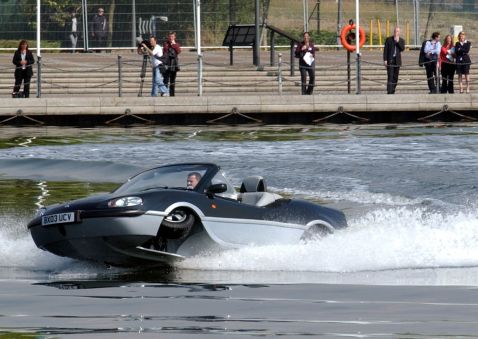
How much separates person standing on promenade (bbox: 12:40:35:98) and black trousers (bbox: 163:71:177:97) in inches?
143

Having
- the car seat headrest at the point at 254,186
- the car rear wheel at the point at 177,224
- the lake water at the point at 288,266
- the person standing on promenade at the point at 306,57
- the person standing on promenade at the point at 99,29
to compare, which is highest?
the person standing on promenade at the point at 99,29

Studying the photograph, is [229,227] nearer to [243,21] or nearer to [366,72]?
[366,72]

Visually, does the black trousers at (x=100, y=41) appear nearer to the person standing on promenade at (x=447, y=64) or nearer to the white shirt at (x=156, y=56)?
the white shirt at (x=156, y=56)

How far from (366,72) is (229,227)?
28296 millimetres

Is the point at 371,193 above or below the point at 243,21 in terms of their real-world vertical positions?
below

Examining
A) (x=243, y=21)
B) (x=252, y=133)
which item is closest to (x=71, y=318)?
(x=252, y=133)

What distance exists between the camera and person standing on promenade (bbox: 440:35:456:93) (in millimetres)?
38062

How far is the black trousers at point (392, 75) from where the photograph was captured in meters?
38.2

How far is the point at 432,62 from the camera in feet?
126

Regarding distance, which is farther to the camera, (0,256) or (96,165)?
(96,165)

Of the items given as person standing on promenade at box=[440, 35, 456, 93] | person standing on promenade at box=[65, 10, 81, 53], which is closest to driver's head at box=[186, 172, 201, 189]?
person standing on promenade at box=[440, 35, 456, 93]

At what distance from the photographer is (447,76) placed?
38812mm

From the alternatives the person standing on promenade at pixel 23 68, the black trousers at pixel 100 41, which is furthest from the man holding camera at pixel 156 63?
the black trousers at pixel 100 41

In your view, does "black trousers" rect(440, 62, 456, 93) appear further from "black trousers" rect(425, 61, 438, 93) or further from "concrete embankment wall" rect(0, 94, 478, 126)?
"concrete embankment wall" rect(0, 94, 478, 126)
